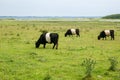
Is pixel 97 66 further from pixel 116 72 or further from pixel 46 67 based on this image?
pixel 46 67

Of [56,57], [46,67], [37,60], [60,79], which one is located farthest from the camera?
[56,57]

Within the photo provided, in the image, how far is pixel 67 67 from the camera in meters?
13.9

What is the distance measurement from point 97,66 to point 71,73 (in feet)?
6.58

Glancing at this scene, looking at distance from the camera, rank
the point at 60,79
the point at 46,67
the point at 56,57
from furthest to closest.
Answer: the point at 56,57, the point at 46,67, the point at 60,79

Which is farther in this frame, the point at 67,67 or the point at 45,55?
the point at 45,55

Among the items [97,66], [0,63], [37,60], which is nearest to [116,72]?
[97,66]

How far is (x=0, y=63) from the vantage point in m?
14.4

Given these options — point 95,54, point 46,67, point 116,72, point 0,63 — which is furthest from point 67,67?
point 95,54

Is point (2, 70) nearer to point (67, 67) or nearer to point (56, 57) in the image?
point (67, 67)

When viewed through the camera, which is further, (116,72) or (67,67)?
(67,67)

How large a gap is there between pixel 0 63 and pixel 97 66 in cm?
466

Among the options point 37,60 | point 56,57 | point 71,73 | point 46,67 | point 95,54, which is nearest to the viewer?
point 71,73

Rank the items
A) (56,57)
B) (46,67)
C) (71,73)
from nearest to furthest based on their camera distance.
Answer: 1. (71,73)
2. (46,67)
3. (56,57)

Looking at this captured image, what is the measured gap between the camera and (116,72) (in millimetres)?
13039
